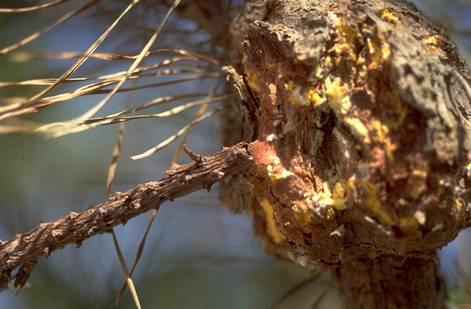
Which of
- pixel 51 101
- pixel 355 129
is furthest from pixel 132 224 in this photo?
pixel 355 129

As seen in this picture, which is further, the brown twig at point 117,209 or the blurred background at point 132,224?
the blurred background at point 132,224

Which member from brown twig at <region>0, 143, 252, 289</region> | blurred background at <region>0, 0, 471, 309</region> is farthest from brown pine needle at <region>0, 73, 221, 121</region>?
blurred background at <region>0, 0, 471, 309</region>

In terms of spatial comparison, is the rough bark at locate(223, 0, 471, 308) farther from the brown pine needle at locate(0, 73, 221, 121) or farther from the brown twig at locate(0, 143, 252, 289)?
the brown pine needle at locate(0, 73, 221, 121)

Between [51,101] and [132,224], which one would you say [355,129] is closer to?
[51,101]

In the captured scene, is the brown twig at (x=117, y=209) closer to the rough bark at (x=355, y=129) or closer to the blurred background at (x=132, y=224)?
the rough bark at (x=355, y=129)

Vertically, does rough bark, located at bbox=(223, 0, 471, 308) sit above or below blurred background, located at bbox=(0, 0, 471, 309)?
above

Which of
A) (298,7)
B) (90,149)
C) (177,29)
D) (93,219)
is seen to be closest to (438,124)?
(298,7)

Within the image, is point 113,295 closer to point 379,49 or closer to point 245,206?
point 245,206

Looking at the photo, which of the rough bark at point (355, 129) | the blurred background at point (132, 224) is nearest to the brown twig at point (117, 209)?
the rough bark at point (355, 129)
